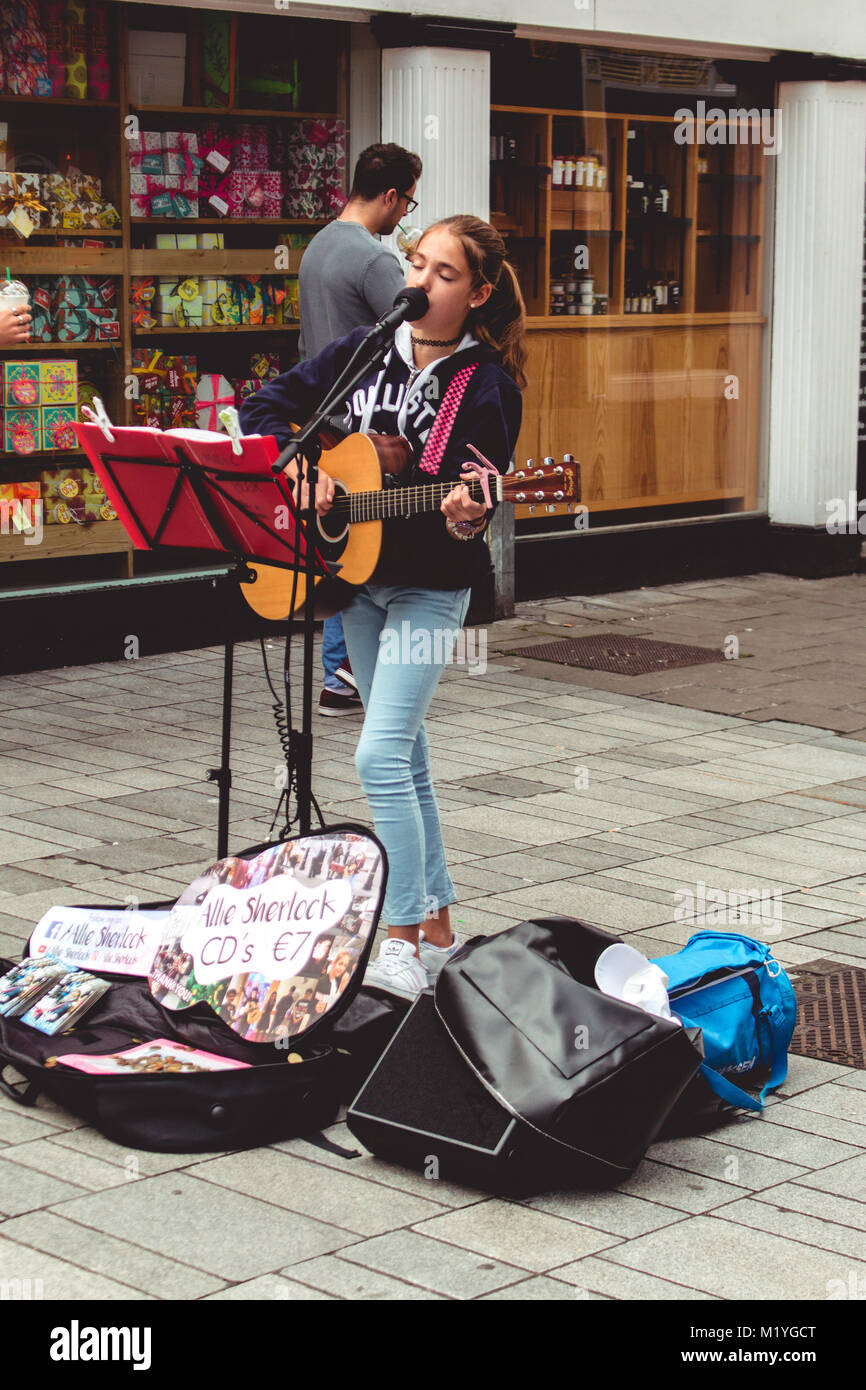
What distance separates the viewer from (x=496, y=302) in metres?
4.69

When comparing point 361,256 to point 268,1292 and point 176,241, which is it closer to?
point 176,241

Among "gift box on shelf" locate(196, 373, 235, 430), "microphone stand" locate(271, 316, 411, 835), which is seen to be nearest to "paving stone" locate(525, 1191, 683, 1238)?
"microphone stand" locate(271, 316, 411, 835)

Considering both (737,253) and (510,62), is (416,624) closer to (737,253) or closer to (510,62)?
(510,62)

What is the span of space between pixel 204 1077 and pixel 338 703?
421 centimetres

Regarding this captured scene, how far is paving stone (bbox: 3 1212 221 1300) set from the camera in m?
3.36

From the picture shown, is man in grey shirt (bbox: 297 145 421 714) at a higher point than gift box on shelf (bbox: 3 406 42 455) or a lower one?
higher

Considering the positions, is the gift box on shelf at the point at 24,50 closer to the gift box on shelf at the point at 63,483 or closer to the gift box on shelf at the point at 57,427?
the gift box on shelf at the point at 57,427

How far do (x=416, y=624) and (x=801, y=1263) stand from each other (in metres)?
1.77

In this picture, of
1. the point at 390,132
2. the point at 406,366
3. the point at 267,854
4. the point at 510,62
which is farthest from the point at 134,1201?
the point at 510,62

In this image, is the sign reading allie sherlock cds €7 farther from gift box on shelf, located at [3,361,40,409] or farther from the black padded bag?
gift box on shelf, located at [3,361,40,409]

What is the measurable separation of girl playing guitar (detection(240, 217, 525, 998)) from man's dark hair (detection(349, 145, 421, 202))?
9.49 feet

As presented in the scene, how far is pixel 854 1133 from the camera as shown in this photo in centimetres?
417

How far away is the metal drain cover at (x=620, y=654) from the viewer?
920 centimetres

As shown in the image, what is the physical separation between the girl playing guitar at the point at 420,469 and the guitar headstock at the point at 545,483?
0.47 ft
